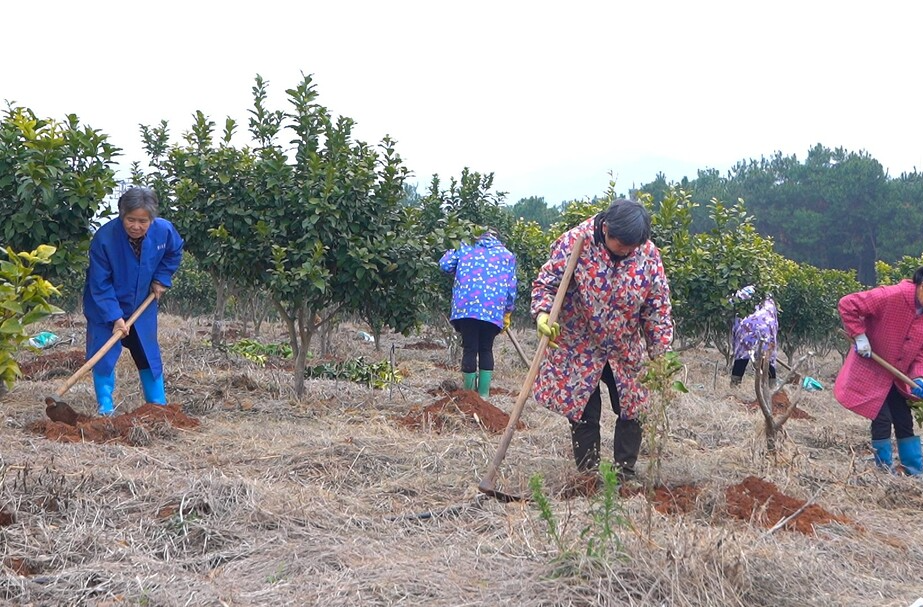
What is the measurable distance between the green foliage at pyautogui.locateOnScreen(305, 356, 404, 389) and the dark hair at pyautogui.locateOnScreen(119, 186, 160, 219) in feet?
8.98

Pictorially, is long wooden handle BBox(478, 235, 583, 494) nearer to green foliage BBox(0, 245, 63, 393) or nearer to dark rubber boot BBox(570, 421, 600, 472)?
dark rubber boot BBox(570, 421, 600, 472)

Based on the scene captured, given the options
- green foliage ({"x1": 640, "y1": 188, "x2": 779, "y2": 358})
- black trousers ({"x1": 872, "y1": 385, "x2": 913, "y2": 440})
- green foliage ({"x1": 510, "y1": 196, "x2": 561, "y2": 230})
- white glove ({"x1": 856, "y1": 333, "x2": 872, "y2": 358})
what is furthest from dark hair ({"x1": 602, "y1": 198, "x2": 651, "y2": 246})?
green foliage ({"x1": 510, "y1": 196, "x2": 561, "y2": 230})

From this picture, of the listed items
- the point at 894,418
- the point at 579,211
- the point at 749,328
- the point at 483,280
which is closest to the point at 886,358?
the point at 894,418

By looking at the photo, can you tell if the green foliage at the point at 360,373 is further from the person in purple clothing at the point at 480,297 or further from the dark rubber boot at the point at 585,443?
the dark rubber boot at the point at 585,443

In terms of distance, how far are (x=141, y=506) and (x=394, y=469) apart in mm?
1294

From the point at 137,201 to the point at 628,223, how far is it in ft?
9.86

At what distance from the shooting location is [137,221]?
5.47m

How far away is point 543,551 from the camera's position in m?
3.04

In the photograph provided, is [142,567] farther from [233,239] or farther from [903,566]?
[233,239]

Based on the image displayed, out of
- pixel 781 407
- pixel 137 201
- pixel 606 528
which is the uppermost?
pixel 137 201

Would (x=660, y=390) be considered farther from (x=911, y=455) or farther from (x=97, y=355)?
(x=97, y=355)

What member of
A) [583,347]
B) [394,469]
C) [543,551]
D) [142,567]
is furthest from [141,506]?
[583,347]

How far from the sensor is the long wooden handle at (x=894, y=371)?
5.22 m

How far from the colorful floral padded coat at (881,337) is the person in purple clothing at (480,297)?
253cm
